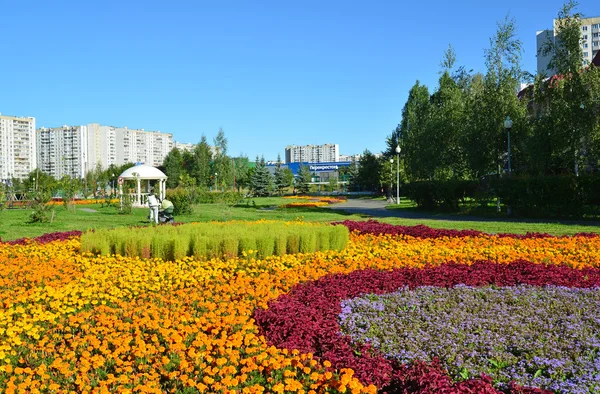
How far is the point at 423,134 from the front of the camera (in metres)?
27.2

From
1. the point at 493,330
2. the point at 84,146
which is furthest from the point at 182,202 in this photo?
the point at 84,146

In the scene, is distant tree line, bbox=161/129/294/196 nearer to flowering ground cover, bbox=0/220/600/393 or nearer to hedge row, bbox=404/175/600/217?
hedge row, bbox=404/175/600/217

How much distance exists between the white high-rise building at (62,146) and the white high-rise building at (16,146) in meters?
7.51

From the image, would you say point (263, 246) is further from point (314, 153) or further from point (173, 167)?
point (314, 153)

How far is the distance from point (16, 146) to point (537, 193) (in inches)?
3846

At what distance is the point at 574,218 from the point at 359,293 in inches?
536

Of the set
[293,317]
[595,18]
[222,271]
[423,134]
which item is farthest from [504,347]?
[595,18]

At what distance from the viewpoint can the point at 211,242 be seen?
808 centimetres

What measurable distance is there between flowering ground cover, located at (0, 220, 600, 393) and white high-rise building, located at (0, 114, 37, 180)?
3747 inches

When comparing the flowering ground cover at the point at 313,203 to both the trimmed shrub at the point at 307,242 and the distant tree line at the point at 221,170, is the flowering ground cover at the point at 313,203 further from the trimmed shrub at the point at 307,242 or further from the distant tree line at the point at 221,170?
the trimmed shrub at the point at 307,242

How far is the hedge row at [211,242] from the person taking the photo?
8.05 meters

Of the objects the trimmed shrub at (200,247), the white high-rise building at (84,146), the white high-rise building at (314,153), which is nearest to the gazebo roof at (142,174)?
the trimmed shrub at (200,247)

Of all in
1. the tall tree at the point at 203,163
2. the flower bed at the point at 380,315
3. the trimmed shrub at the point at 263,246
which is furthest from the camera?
the tall tree at the point at 203,163

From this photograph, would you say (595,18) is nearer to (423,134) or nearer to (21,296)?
(423,134)
